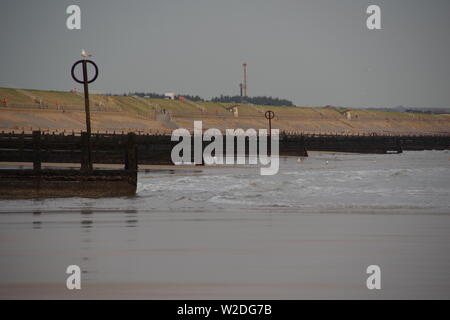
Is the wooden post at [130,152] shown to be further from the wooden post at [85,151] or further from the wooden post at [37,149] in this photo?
the wooden post at [37,149]

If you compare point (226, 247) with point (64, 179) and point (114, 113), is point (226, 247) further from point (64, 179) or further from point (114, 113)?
point (114, 113)

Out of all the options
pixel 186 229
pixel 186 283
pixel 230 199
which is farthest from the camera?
pixel 230 199

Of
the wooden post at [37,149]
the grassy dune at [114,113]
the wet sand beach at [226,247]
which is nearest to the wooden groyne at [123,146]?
the wooden post at [37,149]

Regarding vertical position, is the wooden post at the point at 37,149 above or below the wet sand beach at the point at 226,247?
Result: above

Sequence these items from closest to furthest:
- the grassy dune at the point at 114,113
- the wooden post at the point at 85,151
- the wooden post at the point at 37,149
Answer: the wooden post at the point at 37,149, the wooden post at the point at 85,151, the grassy dune at the point at 114,113

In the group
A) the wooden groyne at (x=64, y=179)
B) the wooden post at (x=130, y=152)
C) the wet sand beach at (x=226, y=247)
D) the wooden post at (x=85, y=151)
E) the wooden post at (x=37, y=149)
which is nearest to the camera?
the wet sand beach at (x=226, y=247)

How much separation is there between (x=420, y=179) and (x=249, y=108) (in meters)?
162

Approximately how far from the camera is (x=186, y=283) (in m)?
10.2

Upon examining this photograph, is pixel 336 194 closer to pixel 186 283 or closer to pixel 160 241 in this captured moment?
pixel 160 241

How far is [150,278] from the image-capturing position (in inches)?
411

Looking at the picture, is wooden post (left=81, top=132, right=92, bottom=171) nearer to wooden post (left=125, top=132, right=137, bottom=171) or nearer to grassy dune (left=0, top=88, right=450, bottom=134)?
wooden post (left=125, top=132, right=137, bottom=171)
